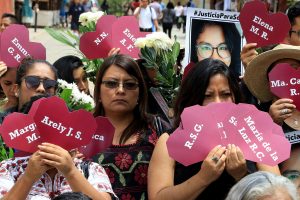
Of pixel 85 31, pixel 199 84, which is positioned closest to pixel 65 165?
pixel 199 84

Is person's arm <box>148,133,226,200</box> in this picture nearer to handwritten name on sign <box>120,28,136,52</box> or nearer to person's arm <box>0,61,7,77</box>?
handwritten name on sign <box>120,28,136,52</box>

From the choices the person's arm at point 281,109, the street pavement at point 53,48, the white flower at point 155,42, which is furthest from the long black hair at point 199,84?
the street pavement at point 53,48

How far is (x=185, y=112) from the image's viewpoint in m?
2.93

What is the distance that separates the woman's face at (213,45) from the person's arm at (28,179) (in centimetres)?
195

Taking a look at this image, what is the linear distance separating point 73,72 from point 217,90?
2.40 m

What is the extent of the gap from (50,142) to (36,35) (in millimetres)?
21897

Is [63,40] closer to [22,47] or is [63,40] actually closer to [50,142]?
[22,47]

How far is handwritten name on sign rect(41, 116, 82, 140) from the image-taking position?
9.59ft

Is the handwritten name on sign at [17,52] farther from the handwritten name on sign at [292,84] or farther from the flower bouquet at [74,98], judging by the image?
the handwritten name on sign at [292,84]

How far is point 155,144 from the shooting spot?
3.58 metres

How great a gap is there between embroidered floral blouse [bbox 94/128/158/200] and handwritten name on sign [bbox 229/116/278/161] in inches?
30.1

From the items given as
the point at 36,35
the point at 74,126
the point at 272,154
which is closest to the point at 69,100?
the point at 74,126

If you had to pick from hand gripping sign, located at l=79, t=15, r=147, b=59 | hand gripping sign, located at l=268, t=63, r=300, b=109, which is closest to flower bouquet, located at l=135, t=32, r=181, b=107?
hand gripping sign, located at l=79, t=15, r=147, b=59

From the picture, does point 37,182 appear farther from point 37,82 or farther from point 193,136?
point 37,82
